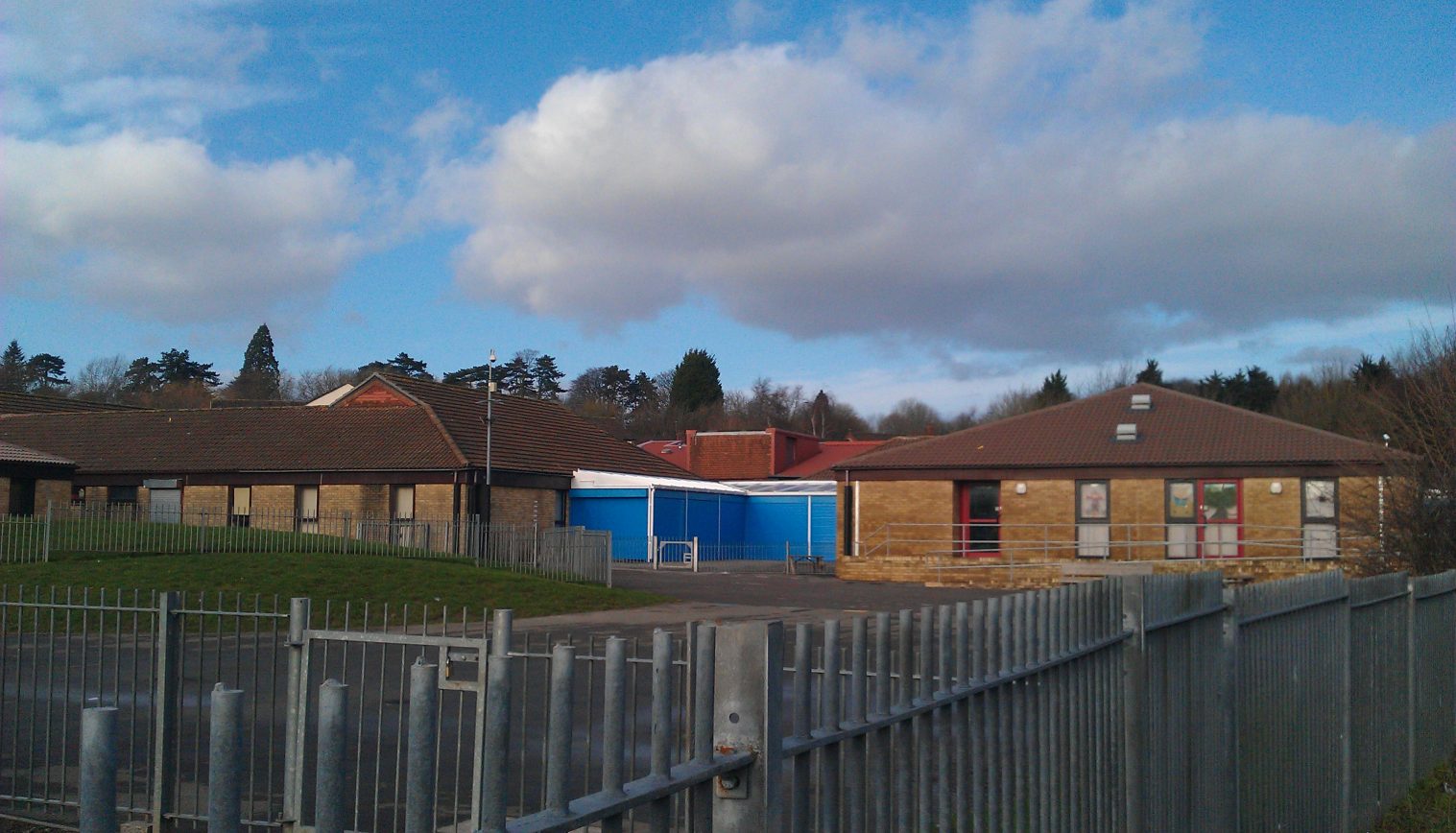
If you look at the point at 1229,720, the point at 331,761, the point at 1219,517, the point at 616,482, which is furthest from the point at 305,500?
the point at 331,761

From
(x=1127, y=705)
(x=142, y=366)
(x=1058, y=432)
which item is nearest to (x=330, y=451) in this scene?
(x=1058, y=432)

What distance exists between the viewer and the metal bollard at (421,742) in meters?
2.23

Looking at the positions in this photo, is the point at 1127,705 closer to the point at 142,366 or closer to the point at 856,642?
the point at 856,642

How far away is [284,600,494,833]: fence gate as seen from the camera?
6307 mm

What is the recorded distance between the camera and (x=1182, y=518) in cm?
3397

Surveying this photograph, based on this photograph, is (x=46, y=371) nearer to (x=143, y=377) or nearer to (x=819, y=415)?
(x=143, y=377)

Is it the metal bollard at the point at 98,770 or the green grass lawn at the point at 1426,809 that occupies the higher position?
the metal bollard at the point at 98,770

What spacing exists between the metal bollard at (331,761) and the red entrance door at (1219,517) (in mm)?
33858

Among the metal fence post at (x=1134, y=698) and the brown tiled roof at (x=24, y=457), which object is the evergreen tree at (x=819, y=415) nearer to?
the brown tiled roof at (x=24, y=457)

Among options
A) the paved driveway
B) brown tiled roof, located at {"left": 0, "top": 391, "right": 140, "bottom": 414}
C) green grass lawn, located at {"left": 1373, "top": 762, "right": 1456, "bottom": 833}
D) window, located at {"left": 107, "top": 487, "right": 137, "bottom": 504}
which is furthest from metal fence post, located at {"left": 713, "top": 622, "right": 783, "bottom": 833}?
brown tiled roof, located at {"left": 0, "top": 391, "right": 140, "bottom": 414}

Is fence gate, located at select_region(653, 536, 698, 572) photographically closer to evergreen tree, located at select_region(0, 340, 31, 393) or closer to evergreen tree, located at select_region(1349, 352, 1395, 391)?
evergreen tree, located at select_region(1349, 352, 1395, 391)

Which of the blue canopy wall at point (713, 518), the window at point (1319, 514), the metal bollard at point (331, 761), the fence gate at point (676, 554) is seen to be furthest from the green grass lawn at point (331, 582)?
the metal bollard at point (331, 761)

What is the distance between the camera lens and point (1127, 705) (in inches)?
220

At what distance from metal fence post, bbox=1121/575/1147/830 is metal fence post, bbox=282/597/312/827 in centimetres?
390
